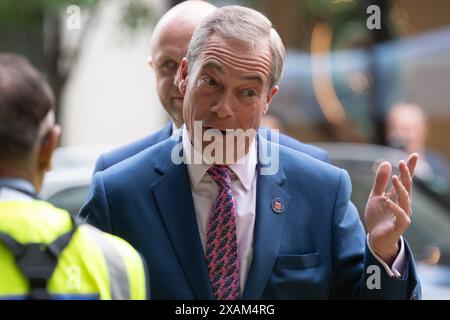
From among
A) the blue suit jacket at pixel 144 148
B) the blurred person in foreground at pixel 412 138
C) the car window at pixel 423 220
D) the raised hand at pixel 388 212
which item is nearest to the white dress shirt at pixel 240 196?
the raised hand at pixel 388 212

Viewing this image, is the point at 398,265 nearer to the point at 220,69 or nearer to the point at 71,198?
the point at 220,69

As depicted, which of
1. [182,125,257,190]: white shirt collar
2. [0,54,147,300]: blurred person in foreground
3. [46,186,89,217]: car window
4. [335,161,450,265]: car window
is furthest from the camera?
[335,161,450,265]: car window

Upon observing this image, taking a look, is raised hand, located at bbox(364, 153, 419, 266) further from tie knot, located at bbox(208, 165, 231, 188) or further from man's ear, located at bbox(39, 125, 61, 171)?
man's ear, located at bbox(39, 125, 61, 171)

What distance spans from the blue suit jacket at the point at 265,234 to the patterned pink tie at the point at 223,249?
3cm

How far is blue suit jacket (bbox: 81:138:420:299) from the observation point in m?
3.60

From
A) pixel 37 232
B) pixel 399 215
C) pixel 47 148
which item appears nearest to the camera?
pixel 37 232

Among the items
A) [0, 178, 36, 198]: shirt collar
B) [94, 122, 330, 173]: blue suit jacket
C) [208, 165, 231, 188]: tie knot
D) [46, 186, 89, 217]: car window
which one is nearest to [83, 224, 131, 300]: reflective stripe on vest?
[0, 178, 36, 198]: shirt collar

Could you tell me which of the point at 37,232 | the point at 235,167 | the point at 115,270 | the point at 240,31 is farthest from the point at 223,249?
the point at 37,232

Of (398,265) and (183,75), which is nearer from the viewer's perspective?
(398,265)

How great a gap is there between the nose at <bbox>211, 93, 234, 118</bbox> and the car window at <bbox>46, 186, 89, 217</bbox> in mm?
3664

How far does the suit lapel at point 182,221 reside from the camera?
11.8 feet

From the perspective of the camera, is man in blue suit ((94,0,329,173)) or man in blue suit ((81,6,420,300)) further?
man in blue suit ((94,0,329,173))

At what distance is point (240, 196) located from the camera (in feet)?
12.1

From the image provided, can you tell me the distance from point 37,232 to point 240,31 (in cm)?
116
